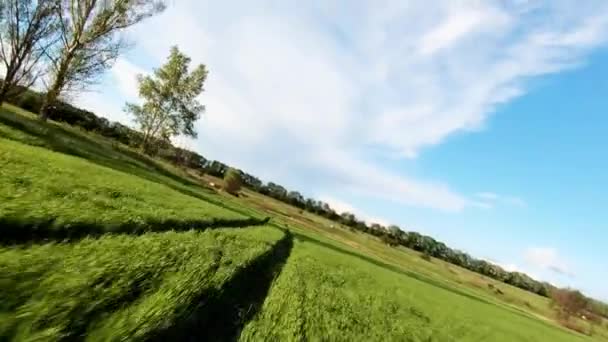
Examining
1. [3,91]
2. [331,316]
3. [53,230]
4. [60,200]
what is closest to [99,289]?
[53,230]

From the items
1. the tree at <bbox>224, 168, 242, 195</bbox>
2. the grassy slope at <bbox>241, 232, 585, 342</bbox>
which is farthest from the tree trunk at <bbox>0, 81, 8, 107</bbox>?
the tree at <bbox>224, 168, 242, 195</bbox>

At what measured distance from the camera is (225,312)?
25.6ft

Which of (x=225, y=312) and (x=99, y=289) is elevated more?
(x=99, y=289)

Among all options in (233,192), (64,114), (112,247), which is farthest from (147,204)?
(233,192)

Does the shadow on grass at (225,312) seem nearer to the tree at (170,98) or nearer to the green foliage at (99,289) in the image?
the green foliage at (99,289)

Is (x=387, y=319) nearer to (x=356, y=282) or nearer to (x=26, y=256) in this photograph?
(x=356, y=282)

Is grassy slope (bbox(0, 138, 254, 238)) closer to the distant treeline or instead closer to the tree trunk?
the tree trunk

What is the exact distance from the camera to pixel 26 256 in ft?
17.9

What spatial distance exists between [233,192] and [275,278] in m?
77.9

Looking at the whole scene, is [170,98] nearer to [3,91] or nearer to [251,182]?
[3,91]

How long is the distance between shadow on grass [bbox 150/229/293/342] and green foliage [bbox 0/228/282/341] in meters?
0.12

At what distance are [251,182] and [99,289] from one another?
140 meters

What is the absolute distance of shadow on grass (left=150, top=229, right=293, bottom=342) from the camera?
6.03m

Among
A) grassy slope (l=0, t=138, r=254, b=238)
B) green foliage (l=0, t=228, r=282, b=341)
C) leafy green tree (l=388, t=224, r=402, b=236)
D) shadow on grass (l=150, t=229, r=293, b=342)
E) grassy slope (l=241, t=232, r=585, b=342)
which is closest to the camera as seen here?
green foliage (l=0, t=228, r=282, b=341)
